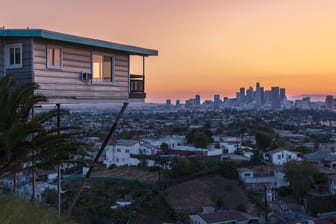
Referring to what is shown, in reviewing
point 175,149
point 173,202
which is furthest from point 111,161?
point 173,202

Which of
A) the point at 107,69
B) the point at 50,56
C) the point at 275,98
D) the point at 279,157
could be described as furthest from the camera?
the point at 275,98

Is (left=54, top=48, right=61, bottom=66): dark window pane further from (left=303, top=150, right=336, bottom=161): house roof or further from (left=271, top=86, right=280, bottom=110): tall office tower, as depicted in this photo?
(left=271, top=86, right=280, bottom=110): tall office tower

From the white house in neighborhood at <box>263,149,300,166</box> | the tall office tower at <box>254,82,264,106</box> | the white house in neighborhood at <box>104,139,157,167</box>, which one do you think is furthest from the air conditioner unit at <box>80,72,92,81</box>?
the tall office tower at <box>254,82,264,106</box>

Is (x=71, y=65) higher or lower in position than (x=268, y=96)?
higher

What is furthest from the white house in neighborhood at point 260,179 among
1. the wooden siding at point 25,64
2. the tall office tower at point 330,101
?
the tall office tower at point 330,101

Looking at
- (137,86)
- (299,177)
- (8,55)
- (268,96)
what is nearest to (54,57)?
(8,55)

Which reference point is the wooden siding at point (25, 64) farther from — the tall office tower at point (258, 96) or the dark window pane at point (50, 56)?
the tall office tower at point (258, 96)

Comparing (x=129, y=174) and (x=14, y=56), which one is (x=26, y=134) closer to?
(x=14, y=56)
